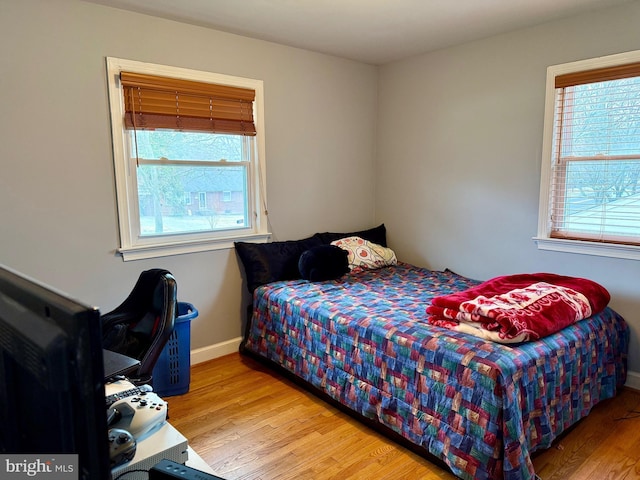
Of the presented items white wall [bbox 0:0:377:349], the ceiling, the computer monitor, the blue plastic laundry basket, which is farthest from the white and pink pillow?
the computer monitor

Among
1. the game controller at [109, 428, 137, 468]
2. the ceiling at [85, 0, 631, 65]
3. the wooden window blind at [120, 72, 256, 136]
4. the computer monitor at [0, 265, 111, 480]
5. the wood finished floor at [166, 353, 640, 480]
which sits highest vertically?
the ceiling at [85, 0, 631, 65]

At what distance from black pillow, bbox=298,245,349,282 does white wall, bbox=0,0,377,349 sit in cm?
42

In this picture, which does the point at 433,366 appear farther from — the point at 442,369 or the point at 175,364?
the point at 175,364

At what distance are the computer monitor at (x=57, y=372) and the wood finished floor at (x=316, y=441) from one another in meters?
Result: 1.71

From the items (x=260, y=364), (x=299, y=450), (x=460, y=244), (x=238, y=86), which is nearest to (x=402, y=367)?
(x=299, y=450)

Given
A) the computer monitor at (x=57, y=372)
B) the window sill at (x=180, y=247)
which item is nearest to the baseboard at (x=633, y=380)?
the window sill at (x=180, y=247)

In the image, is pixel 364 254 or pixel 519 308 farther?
pixel 364 254

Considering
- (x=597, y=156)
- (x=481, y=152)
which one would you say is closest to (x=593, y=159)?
(x=597, y=156)

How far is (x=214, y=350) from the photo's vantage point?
336 centimetres

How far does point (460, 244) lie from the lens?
3.63 m

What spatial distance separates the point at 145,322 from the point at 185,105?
1610 millimetres

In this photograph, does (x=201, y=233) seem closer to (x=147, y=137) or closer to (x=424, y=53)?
(x=147, y=137)

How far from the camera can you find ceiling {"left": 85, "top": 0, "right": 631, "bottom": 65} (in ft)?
8.64

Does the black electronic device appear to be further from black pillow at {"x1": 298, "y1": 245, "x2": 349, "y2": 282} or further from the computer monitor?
black pillow at {"x1": 298, "y1": 245, "x2": 349, "y2": 282}
